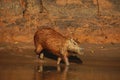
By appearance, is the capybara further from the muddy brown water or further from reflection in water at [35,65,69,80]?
reflection in water at [35,65,69,80]

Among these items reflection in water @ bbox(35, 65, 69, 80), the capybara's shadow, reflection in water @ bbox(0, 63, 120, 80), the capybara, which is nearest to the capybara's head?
the capybara

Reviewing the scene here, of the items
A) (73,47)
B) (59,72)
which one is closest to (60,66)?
(73,47)

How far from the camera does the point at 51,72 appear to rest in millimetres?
11547

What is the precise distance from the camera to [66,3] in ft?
53.9

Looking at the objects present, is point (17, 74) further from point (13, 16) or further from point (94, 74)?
point (13, 16)

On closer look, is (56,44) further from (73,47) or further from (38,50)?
(38,50)

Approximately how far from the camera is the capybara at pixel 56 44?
44.0ft

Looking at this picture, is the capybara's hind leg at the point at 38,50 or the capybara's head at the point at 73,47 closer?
the capybara's head at the point at 73,47

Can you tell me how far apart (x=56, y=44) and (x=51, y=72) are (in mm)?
2094

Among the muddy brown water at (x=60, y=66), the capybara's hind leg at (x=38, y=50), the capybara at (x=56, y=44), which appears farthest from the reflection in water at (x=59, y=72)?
the capybara's hind leg at (x=38, y=50)

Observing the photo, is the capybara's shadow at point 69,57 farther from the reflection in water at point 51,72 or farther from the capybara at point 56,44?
the reflection in water at point 51,72

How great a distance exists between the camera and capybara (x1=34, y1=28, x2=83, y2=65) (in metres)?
13.4

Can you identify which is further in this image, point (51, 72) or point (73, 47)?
point (73, 47)

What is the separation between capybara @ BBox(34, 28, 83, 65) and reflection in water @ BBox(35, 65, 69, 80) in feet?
2.75
